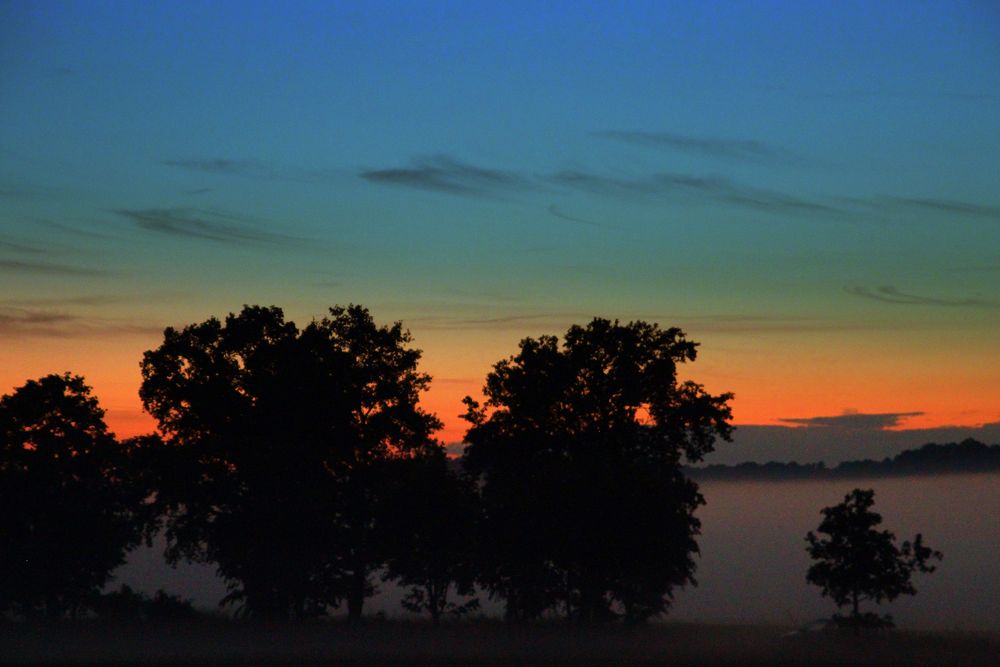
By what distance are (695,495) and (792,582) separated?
349 feet

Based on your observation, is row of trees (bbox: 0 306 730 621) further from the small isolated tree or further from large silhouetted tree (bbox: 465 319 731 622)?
the small isolated tree

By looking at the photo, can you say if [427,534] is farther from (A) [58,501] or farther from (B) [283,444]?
(A) [58,501]

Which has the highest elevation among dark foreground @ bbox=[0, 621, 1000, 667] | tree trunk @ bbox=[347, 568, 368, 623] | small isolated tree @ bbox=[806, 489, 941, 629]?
small isolated tree @ bbox=[806, 489, 941, 629]

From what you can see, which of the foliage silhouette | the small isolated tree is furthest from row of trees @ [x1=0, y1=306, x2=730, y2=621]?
the small isolated tree

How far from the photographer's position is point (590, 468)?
191 feet

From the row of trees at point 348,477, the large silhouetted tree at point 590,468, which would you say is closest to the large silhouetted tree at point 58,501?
the row of trees at point 348,477

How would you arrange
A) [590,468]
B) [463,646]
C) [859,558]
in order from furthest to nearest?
[590,468] → [859,558] → [463,646]

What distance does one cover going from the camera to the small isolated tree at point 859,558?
51250mm

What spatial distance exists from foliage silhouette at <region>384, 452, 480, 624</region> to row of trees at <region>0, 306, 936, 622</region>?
0.32 ft

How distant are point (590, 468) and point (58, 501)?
85.4 ft

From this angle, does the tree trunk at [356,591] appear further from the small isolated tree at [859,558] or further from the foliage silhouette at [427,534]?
the small isolated tree at [859,558]

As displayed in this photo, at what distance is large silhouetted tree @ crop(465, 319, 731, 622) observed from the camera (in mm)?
57094

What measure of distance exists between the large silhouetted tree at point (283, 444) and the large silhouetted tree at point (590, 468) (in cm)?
461

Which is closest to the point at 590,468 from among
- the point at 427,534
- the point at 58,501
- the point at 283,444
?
the point at 427,534
